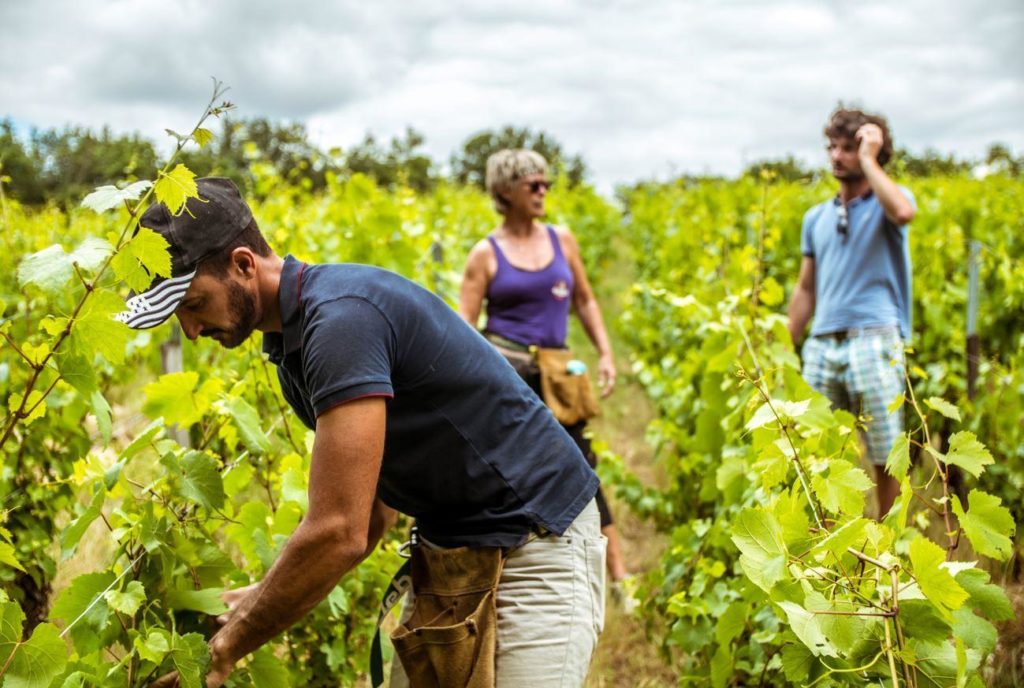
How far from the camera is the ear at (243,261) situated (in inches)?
66.8

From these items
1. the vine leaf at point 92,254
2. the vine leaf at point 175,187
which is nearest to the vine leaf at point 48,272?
the vine leaf at point 92,254

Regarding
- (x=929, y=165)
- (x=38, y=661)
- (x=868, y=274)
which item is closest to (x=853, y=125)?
(x=868, y=274)

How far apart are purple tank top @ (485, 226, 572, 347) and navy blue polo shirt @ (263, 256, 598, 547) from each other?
Result: 6.28ft

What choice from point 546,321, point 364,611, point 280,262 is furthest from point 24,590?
point 546,321

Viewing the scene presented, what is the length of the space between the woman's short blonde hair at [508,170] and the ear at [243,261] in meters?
2.34

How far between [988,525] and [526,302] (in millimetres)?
2537

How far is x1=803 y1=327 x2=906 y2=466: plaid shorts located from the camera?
3521mm

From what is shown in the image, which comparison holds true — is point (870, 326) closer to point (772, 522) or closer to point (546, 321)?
point (546, 321)

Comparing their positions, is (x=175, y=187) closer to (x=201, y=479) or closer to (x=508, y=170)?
(x=201, y=479)

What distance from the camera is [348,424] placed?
154cm

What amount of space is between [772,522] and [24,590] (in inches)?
102

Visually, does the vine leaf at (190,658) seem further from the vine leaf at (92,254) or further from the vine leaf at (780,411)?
the vine leaf at (780,411)

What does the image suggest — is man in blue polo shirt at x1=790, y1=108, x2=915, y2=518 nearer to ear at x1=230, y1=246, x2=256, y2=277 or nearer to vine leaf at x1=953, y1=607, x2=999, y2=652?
vine leaf at x1=953, y1=607, x2=999, y2=652

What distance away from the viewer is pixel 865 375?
3.58m
